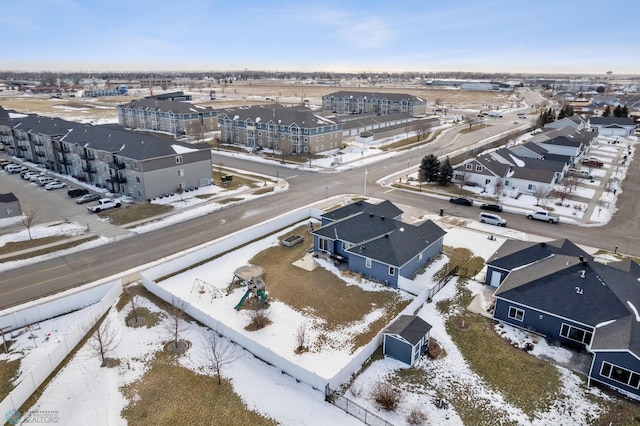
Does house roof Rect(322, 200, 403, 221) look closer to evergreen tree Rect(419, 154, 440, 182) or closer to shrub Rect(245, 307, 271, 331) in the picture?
shrub Rect(245, 307, 271, 331)

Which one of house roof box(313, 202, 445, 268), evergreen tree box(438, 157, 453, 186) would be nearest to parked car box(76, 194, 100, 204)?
house roof box(313, 202, 445, 268)

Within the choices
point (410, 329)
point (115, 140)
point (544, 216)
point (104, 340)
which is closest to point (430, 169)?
point (544, 216)

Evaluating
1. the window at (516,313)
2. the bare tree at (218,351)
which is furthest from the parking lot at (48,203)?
the window at (516,313)

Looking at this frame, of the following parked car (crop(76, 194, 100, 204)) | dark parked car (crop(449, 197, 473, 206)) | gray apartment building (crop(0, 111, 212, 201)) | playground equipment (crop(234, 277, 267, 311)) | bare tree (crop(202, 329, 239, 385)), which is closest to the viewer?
bare tree (crop(202, 329, 239, 385))

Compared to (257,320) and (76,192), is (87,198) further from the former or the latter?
(257,320)

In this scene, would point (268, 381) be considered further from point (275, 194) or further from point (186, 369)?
point (275, 194)
